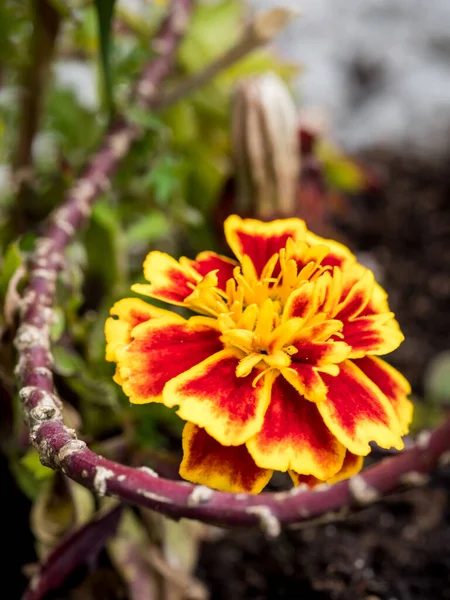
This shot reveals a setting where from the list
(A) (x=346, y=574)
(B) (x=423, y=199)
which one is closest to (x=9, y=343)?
(A) (x=346, y=574)

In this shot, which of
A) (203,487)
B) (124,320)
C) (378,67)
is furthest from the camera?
(378,67)

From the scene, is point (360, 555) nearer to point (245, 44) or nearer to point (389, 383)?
point (389, 383)

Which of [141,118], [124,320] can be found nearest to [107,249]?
[141,118]

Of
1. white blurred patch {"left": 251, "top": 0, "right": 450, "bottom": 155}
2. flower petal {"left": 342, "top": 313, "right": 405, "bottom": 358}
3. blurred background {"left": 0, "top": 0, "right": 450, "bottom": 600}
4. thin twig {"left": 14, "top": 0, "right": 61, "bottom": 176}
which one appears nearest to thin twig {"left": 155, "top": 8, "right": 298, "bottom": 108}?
blurred background {"left": 0, "top": 0, "right": 450, "bottom": 600}

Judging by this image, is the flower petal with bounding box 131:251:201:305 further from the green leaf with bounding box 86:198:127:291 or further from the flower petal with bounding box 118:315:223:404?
the green leaf with bounding box 86:198:127:291

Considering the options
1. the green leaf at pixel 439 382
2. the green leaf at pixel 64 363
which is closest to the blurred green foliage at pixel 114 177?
the green leaf at pixel 64 363
